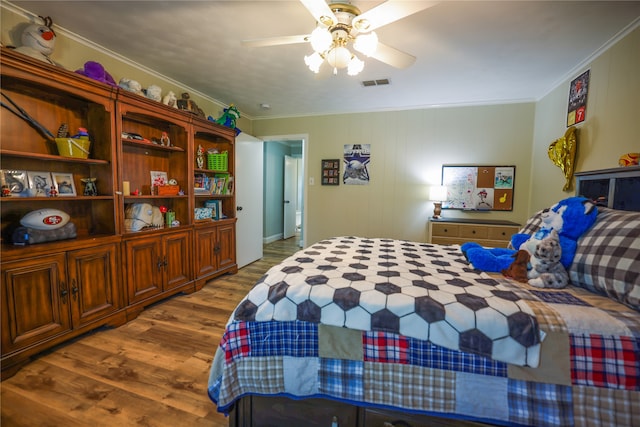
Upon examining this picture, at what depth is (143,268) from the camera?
2.44 meters

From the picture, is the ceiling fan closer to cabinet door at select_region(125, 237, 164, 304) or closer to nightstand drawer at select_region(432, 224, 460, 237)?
cabinet door at select_region(125, 237, 164, 304)

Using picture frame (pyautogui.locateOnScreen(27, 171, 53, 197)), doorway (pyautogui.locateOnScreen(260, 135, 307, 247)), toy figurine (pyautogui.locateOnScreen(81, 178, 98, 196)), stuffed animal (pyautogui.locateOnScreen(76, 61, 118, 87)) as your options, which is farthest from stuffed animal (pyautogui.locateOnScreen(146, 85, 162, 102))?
doorway (pyautogui.locateOnScreen(260, 135, 307, 247))

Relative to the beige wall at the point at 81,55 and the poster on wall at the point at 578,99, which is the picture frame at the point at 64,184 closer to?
the beige wall at the point at 81,55

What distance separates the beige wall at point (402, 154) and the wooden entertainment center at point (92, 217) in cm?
175

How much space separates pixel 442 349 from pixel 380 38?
2.28 metres

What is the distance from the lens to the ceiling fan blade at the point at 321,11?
131 centimetres

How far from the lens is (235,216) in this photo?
367 cm

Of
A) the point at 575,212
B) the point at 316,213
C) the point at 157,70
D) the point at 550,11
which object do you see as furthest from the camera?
the point at 316,213

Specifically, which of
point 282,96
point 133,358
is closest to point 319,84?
point 282,96

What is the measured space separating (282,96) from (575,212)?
3.21 m

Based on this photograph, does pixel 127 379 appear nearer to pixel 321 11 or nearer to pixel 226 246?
pixel 226 246

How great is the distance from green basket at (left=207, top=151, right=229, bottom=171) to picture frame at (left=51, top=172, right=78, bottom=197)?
1.43m

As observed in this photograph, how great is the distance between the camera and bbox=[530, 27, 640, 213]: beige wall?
188 cm

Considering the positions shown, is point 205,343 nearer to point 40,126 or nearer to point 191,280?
point 191,280
